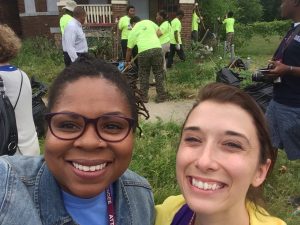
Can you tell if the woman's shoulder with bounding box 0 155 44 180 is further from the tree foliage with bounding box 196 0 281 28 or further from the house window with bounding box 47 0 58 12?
the tree foliage with bounding box 196 0 281 28

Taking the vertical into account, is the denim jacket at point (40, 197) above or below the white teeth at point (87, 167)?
below

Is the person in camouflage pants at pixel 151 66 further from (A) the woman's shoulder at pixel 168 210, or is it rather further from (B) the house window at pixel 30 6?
(B) the house window at pixel 30 6

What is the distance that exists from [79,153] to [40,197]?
0.18 m

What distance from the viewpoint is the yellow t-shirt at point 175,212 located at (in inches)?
56.6

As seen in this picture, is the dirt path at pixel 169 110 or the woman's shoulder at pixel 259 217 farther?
the dirt path at pixel 169 110

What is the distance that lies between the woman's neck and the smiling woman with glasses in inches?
12.8

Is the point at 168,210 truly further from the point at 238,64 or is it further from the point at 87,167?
the point at 238,64

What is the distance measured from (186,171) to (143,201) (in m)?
0.26

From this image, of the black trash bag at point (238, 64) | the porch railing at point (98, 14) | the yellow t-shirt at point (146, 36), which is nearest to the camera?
the yellow t-shirt at point (146, 36)

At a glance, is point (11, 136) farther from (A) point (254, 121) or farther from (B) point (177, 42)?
(B) point (177, 42)

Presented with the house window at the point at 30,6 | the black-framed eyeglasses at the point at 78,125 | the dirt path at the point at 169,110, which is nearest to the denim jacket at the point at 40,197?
the black-framed eyeglasses at the point at 78,125

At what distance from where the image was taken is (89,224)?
130 cm

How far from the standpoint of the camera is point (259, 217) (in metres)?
1.48

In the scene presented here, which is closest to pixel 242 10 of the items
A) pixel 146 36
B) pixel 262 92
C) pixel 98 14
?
pixel 98 14
